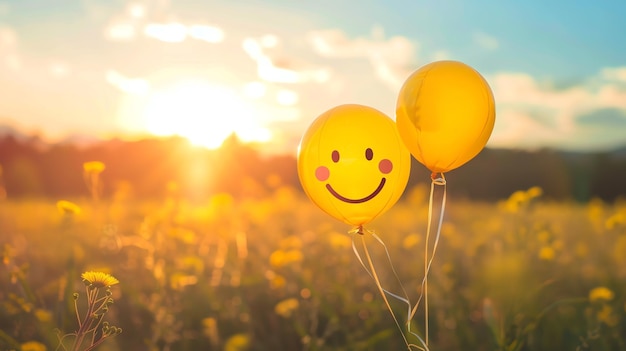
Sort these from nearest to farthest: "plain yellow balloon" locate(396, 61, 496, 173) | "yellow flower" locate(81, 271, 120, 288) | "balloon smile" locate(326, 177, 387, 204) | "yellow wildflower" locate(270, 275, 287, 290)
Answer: "yellow flower" locate(81, 271, 120, 288), "plain yellow balloon" locate(396, 61, 496, 173), "balloon smile" locate(326, 177, 387, 204), "yellow wildflower" locate(270, 275, 287, 290)

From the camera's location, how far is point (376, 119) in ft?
7.01

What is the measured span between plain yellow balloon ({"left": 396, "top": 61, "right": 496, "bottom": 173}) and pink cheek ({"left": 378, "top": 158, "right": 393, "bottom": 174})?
10 cm

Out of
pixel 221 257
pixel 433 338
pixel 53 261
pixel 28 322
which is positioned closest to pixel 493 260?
pixel 433 338

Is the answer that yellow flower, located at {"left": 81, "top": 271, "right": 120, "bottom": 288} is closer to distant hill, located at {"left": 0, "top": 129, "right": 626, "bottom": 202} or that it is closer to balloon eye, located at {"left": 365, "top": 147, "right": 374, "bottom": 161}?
balloon eye, located at {"left": 365, "top": 147, "right": 374, "bottom": 161}

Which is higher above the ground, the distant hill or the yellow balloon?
the yellow balloon

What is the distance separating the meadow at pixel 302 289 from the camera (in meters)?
2.76

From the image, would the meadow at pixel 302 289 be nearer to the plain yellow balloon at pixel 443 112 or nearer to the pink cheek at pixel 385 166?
the pink cheek at pixel 385 166

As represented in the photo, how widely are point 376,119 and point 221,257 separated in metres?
1.92

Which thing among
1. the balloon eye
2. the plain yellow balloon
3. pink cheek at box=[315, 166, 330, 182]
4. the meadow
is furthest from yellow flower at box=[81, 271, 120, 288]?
the plain yellow balloon

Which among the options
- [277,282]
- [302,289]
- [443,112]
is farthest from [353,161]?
[302,289]

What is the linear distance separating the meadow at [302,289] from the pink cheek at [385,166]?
1.96ft

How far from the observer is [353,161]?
2084 mm

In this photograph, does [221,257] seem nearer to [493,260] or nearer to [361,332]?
[361,332]

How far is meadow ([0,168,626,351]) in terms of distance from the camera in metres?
2.76
